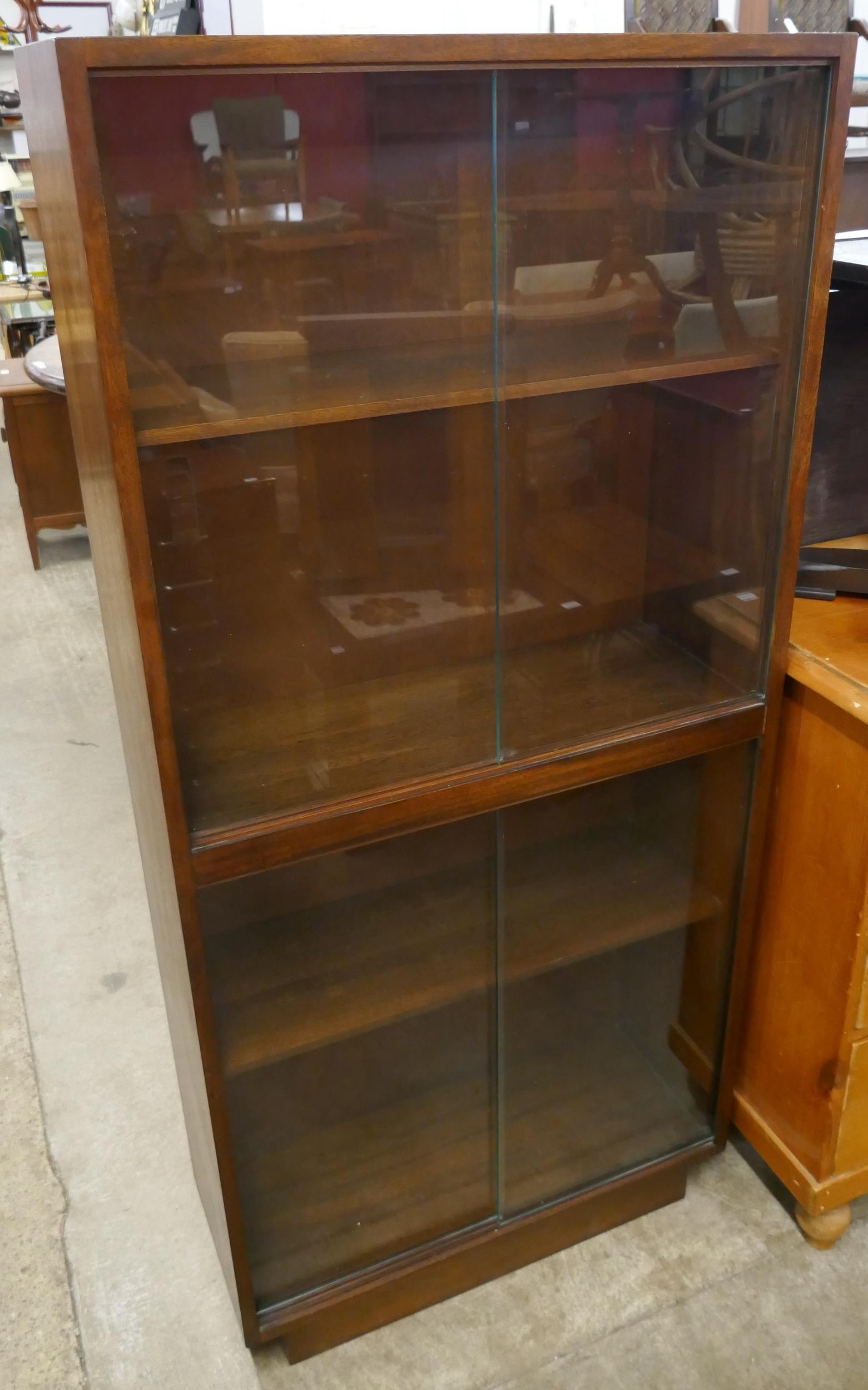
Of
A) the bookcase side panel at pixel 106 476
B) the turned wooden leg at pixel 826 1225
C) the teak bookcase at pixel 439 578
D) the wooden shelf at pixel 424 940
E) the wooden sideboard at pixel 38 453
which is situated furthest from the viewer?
the wooden sideboard at pixel 38 453

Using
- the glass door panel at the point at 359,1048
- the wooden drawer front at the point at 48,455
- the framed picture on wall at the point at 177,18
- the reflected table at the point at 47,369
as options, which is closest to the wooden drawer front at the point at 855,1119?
the glass door panel at the point at 359,1048

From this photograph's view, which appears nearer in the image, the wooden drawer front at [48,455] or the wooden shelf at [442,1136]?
the wooden shelf at [442,1136]

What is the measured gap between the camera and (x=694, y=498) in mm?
1311

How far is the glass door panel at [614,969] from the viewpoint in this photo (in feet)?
4.67

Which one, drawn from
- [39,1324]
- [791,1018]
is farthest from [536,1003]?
[39,1324]

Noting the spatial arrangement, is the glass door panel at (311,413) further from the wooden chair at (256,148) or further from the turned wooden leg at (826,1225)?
the turned wooden leg at (826,1225)

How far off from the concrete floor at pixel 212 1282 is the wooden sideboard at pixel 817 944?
118mm

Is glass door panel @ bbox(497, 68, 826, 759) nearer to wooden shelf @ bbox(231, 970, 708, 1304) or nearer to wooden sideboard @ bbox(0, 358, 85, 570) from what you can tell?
wooden shelf @ bbox(231, 970, 708, 1304)

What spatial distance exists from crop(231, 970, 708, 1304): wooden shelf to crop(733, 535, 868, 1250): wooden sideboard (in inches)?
5.7

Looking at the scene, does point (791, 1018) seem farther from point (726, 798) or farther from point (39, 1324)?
point (39, 1324)

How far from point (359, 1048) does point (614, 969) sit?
0.38m

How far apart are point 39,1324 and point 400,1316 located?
461mm

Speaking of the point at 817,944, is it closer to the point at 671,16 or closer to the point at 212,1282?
the point at 212,1282

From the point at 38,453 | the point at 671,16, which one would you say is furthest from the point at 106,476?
the point at 38,453
